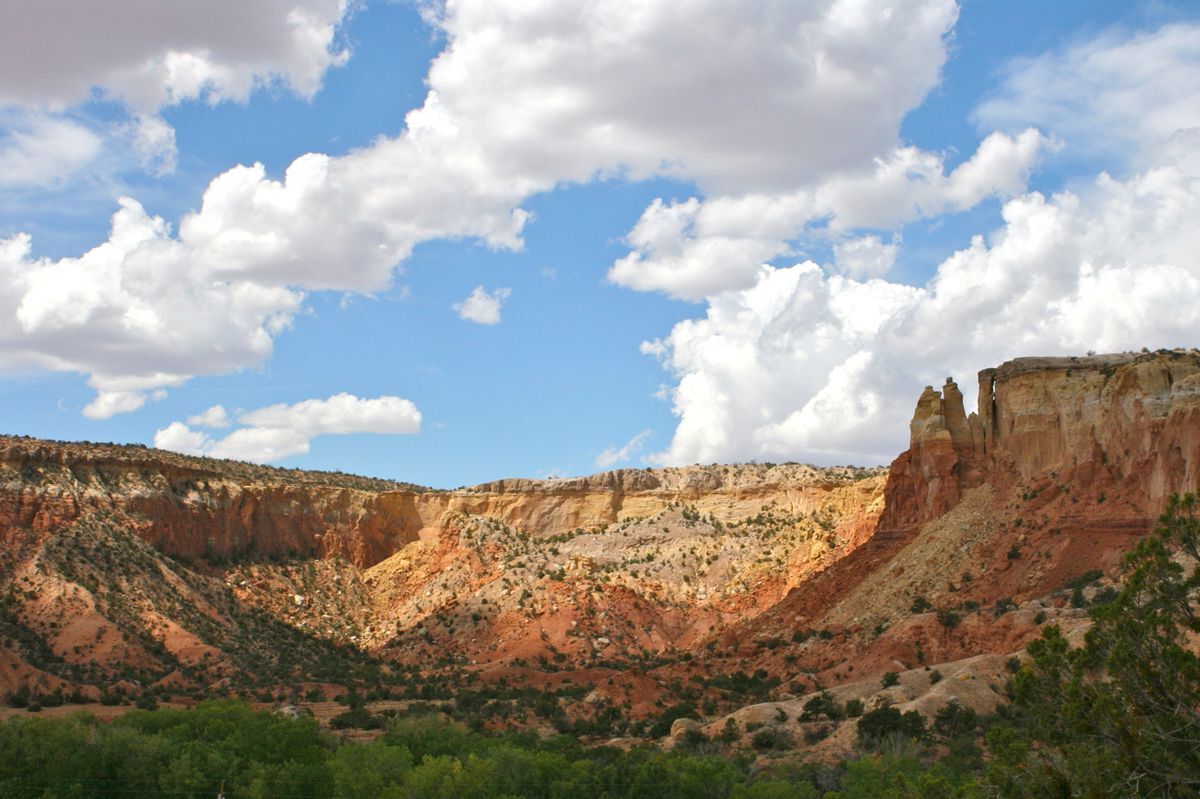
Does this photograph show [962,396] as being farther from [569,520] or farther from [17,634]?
[17,634]

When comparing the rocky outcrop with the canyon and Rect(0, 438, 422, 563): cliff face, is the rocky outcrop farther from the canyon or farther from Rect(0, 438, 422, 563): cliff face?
Rect(0, 438, 422, 563): cliff face

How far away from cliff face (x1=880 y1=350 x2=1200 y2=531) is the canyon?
13 centimetres

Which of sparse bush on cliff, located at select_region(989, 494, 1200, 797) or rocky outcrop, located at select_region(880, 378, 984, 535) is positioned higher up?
rocky outcrop, located at select_region(880, 378, 984, 535)

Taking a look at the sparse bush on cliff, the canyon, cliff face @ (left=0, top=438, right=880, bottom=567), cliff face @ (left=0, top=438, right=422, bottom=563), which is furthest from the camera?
cliff face @ (left=0, top=438, right=880, bottom=567)

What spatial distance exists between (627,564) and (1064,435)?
3335 centimetres

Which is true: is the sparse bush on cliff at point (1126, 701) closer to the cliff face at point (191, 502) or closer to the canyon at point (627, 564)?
the canyon at point (627, 564)

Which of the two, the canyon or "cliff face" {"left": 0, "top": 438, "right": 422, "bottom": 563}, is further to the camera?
"cliff face" {"left": 0, "top": 438, "right": 422, "bottom": 563}

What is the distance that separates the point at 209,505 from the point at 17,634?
1967cm

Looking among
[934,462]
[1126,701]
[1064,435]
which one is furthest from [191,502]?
[1126,701]

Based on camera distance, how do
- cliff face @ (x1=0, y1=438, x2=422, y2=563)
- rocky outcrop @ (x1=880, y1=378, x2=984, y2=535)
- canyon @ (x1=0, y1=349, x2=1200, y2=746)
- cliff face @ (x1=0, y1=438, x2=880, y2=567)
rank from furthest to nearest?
cliff face @ (x1=0, y1=438, x2=880, y2=567) < cliff face @ (x1=0, y1=438, x2=422, y2=563) < rocky outcrop @ (x1=880, y1=378, x2=984, y2=535) < canyon @ (x1=0, y1=349, x2=1200, y2=746)

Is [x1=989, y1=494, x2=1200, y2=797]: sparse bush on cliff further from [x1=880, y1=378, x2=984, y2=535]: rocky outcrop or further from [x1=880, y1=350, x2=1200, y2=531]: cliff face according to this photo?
[x1=880, y1=378, x2=984, y2=535]: rocky outcrop

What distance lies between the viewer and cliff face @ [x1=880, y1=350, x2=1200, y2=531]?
49688 millimetres

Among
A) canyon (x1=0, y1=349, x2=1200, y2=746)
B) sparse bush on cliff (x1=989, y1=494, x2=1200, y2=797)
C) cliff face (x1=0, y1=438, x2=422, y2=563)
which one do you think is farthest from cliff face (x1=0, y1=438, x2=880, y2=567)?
sparse bush on cliff (x1=989, y1=494, x2=1200, y2=797)

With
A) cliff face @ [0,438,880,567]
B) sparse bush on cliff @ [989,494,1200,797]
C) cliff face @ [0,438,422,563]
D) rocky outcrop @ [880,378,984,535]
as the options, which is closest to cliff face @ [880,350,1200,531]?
rocky outcrop @ [880,378,984,535]
